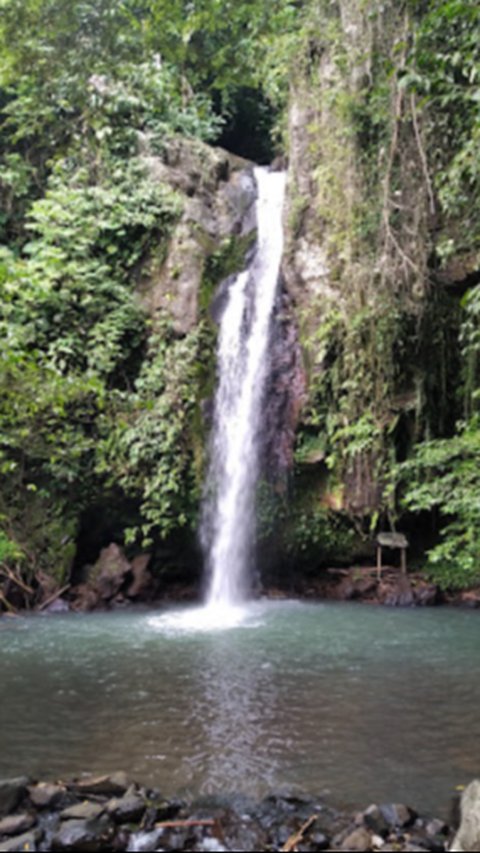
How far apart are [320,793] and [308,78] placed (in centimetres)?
1211

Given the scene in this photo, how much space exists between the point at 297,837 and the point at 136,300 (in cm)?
1007

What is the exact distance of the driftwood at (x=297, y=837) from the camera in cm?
351

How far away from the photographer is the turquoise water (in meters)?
4.40

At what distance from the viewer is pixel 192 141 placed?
14336mm

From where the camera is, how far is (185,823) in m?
3.75

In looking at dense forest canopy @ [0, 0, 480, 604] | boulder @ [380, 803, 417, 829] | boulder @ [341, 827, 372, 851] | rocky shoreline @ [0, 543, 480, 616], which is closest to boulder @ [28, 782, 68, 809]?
boulder @ [341, 827, 372, 851]

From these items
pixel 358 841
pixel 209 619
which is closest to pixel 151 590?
pixel 209 619

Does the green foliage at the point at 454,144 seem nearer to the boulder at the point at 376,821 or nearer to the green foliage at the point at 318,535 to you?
the green foliage at the point at 318,535

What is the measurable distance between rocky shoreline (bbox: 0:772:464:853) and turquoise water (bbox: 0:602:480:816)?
224mm

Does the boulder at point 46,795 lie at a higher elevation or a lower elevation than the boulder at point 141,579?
lower

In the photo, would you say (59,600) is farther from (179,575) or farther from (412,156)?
(412,156)

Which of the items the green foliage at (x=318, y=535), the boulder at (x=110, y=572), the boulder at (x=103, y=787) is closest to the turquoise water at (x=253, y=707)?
the boulder at (x=103, y=787)

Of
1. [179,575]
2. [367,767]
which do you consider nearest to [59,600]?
[179,575]

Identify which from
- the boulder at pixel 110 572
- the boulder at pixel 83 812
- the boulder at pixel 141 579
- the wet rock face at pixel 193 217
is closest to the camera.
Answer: the boulder at pixel 83 812
